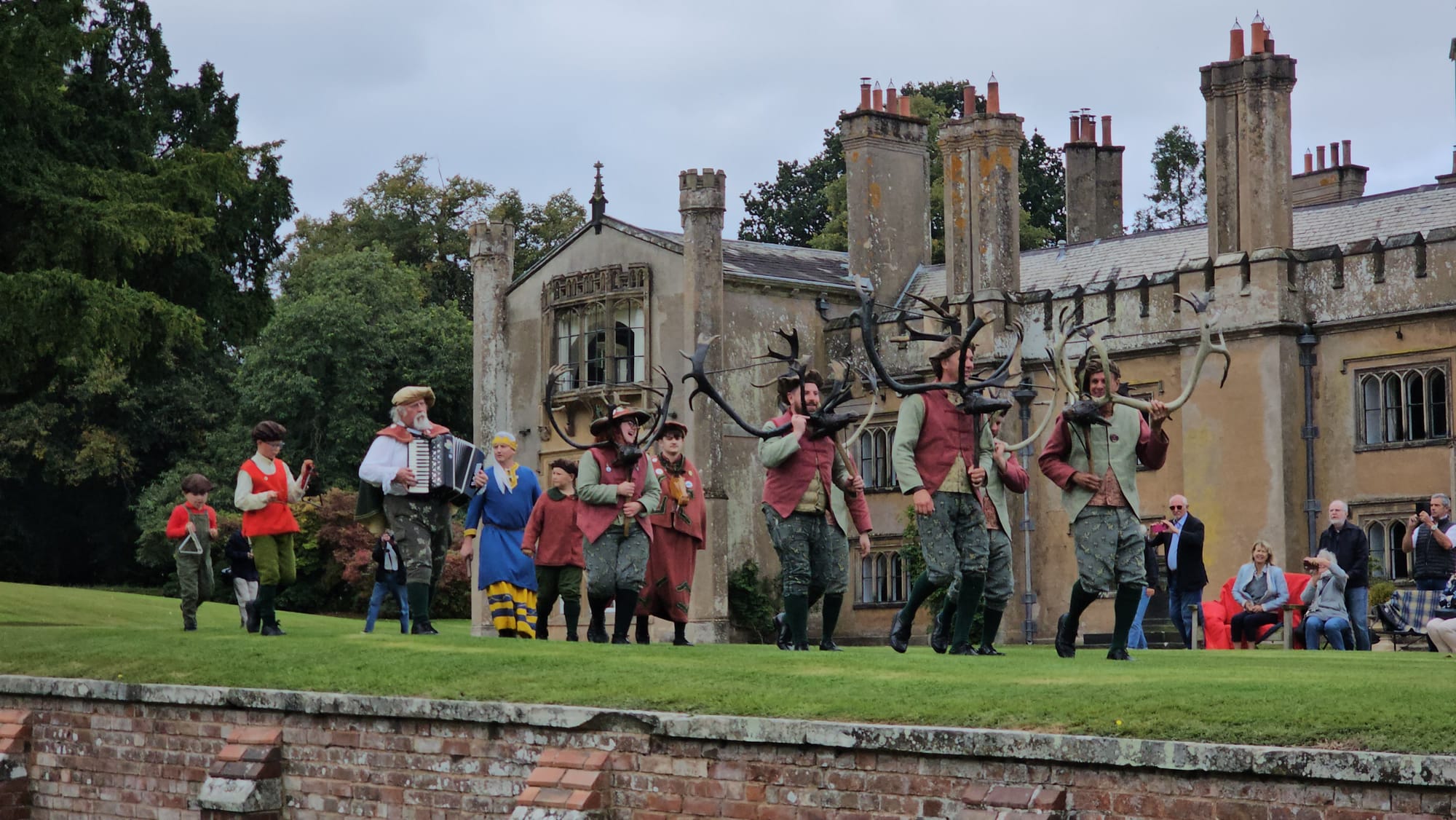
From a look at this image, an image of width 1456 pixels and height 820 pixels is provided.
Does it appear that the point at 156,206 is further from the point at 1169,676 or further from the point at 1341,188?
the point at 1341,188

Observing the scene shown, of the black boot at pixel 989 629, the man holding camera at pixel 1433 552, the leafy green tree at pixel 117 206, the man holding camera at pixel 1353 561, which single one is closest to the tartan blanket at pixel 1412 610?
the man holding camera at pixel 1433 552

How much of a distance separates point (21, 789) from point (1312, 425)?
23570 millimetres

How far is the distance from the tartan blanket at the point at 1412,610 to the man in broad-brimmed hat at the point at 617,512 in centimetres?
859

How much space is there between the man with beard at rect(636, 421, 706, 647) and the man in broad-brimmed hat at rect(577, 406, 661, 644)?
223mm

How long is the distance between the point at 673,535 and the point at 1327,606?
284 inches

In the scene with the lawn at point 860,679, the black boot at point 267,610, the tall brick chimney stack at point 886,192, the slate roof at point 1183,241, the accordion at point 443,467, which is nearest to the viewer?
the lawn at point 860,679

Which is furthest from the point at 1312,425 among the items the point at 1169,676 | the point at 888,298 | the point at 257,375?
the point at 257,375

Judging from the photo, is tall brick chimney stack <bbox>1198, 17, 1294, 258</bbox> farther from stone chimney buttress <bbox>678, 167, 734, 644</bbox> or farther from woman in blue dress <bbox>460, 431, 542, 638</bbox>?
woman in blue dress <bbox>460, 431, 542, 638</bbox>

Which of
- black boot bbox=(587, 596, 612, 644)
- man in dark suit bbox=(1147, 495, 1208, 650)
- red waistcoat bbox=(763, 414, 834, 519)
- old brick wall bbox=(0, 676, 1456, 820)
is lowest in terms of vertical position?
old brick wall bbox=(0, 676, 1456, 820)

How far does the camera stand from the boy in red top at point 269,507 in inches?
624

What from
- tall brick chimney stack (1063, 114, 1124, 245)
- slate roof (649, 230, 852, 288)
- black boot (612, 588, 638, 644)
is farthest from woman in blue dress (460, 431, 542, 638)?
tall brick chimney stack (1063, 114, 1124, 245)

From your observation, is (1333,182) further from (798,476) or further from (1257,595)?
(798,476)

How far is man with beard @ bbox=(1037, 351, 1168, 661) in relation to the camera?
13305 mm

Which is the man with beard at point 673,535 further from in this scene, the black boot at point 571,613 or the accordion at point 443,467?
the accordion at point 443,467
